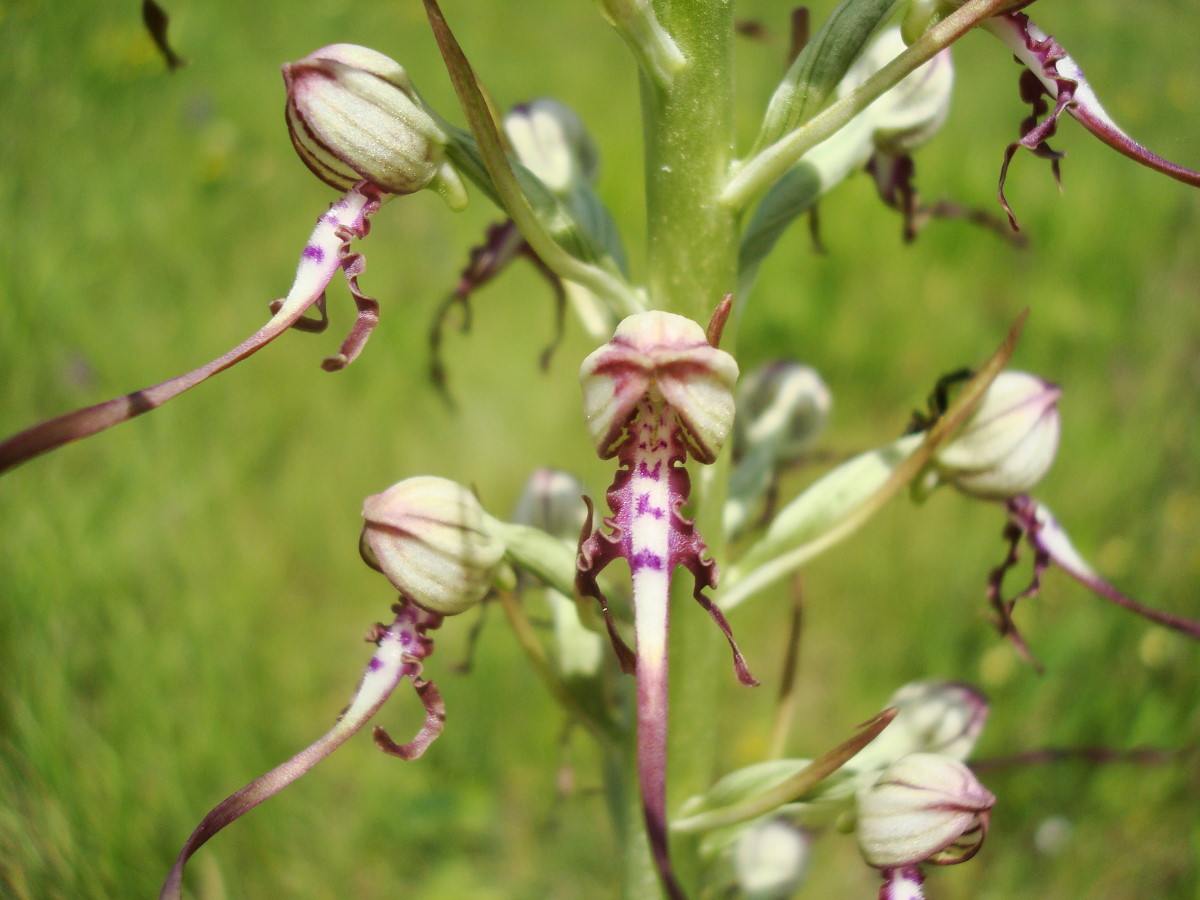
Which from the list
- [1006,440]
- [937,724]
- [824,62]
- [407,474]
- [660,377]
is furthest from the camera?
[407,474]

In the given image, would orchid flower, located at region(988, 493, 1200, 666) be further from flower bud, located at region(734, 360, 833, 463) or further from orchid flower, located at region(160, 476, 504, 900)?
orchid flower, located at region(160, 476, 504, 900)

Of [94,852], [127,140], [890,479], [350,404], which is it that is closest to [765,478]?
[890,479]

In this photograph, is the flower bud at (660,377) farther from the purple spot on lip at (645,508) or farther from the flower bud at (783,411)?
the flower bud at (783,411)

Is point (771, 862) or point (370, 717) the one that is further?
point (771, 862)

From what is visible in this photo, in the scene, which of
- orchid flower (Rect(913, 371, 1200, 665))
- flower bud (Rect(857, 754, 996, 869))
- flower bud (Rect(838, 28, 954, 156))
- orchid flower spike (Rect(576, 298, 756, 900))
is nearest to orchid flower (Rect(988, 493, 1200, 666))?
orchid flower (Rect(913, 371, 1200, 665))

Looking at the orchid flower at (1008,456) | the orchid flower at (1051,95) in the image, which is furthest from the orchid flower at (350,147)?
the orchid flower at (1008,456)

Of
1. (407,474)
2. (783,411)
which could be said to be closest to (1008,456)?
(783,411)

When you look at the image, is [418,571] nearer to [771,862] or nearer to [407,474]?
[771,862]
